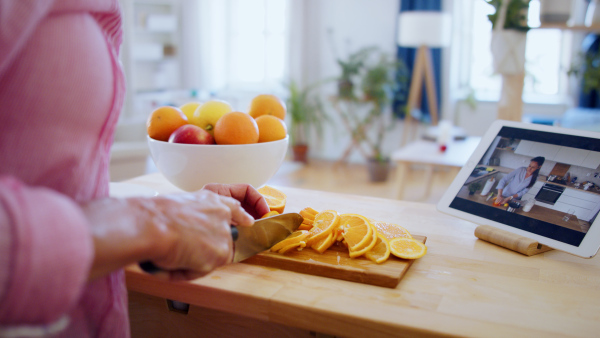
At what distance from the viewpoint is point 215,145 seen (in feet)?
3.26

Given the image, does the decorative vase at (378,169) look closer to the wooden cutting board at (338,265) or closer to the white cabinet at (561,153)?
the white cabinet at (561,153)

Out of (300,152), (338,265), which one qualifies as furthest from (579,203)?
(300,152)

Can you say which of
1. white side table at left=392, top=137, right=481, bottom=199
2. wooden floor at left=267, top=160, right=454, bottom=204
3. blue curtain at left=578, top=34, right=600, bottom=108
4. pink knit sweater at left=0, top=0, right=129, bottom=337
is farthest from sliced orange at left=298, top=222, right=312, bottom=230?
blue curtain at left=578, top=34, right=600, bottom=108

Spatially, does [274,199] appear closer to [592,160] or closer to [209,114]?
[209,114]

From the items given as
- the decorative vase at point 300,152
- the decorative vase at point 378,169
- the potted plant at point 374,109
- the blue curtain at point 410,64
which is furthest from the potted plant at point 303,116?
the decorative vase at point 378,169

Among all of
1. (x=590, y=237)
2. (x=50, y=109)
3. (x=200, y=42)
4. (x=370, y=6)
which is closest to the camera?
(x=50, y=109)

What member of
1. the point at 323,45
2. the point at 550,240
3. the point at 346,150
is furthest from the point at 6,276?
the point at 323,45

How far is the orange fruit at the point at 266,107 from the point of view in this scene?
1.19 m

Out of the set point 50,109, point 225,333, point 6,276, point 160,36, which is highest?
point 160,36

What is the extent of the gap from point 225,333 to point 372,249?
1.06 feet

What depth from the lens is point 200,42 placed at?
20.1ft

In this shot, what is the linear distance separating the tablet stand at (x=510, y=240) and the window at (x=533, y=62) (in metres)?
4.47

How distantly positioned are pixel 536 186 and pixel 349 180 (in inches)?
155

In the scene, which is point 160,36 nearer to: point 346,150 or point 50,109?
point 346,150
